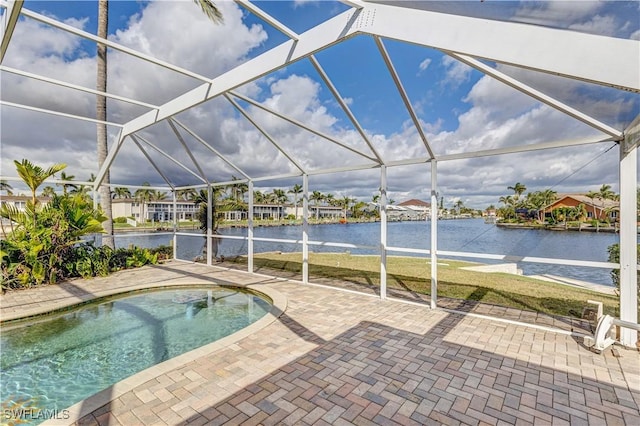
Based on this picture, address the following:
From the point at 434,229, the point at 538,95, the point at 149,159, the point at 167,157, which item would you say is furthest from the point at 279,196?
the point at 538,95

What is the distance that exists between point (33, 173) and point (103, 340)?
16.7ft

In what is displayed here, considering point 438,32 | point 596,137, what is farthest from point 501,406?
point 596,137

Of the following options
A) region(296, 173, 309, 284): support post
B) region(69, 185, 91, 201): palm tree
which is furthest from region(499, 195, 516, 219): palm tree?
region(69, 185, 91, 201): palm tree

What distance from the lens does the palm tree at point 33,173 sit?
6591 millimetres

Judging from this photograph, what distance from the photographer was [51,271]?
6.79m

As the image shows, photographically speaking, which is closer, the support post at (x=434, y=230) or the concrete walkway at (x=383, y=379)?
the concrete walkway at (x=383, y=379)

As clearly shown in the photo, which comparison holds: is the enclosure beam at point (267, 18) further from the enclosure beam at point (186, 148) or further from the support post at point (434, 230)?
the enclosure beam at point (186, 148)

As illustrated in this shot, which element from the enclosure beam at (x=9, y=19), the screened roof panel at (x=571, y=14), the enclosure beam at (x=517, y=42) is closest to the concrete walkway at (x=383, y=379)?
the enclosure beam at (x=517, y=42)

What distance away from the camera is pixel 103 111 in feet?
27.7

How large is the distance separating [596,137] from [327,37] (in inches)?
148

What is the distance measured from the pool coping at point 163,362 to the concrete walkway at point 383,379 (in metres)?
0.02

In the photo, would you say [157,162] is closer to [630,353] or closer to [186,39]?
[186,39]

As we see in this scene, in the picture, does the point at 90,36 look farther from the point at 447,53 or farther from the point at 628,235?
the point at 628,235

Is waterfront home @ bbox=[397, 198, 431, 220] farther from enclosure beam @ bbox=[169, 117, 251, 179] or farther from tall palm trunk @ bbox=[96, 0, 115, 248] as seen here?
tall palm trunk @ bbox=[96, 0, 115, 248]
